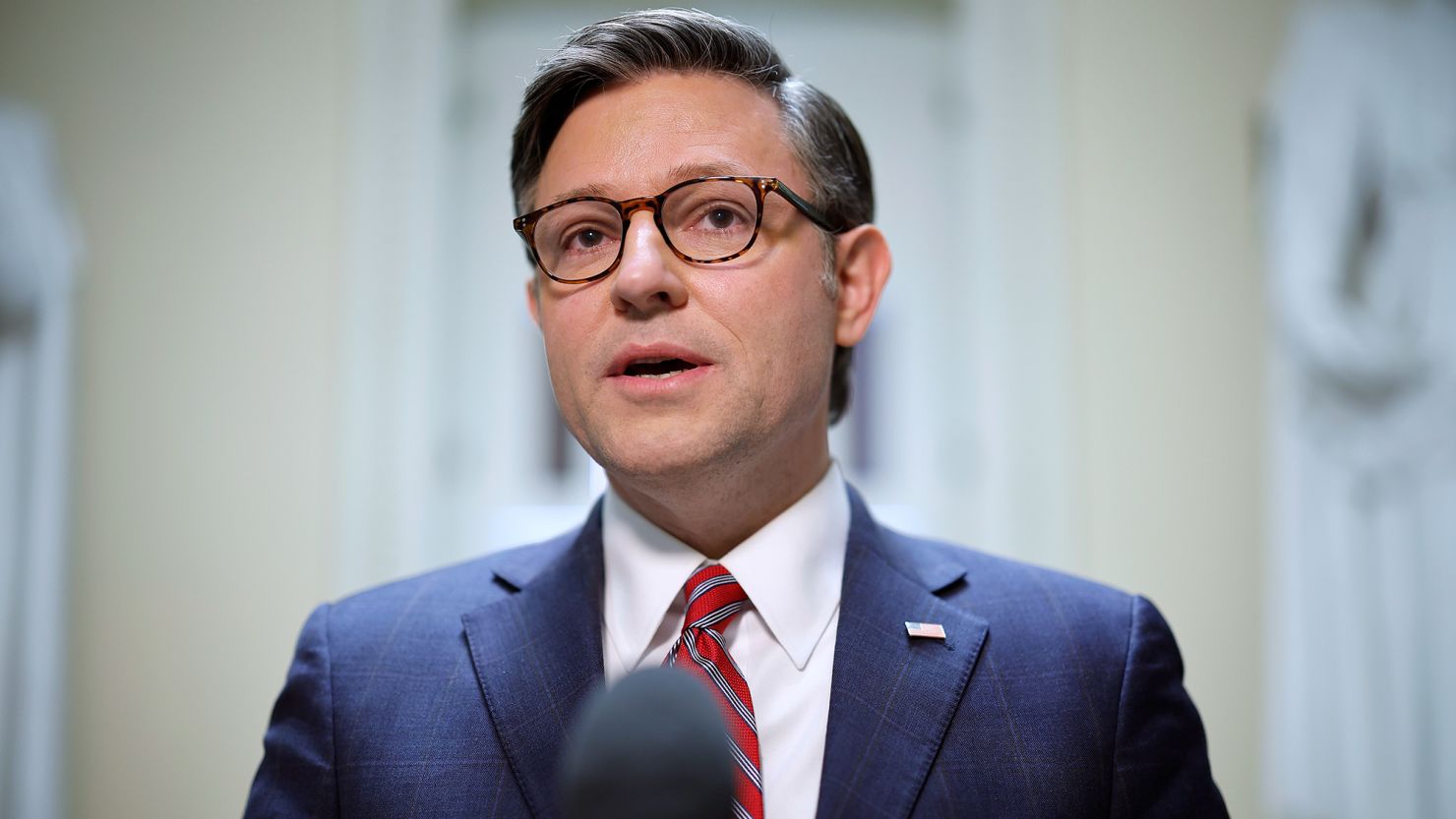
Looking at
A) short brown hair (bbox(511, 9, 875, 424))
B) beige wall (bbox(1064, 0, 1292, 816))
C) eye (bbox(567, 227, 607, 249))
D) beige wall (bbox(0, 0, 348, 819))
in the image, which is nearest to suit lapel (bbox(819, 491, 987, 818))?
short brown hair (bbox(511, 9, 875, 424))

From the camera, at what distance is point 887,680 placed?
3.58ft

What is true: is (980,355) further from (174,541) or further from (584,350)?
(174,541)

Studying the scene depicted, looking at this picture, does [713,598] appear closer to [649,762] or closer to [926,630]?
[926,630]

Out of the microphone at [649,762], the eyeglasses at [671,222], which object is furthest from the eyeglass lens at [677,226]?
the microphone at [649,762]

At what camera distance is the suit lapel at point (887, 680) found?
3.33 feet

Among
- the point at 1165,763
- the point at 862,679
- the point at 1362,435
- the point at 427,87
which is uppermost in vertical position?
the point at 427,87

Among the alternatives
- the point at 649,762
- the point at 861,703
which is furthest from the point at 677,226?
the point at 649,762

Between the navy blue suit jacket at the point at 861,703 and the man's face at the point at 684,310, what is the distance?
22 centimetres

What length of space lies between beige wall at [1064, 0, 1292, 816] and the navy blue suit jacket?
1.22 m

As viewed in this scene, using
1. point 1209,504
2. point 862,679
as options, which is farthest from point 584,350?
point 1209,504

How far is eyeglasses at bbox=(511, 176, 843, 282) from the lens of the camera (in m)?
1.15

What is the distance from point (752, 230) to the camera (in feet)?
3.88

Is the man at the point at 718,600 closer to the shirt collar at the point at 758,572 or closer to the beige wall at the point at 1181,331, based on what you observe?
the shirt collar at the point at 758,572

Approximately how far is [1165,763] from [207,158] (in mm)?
2383
